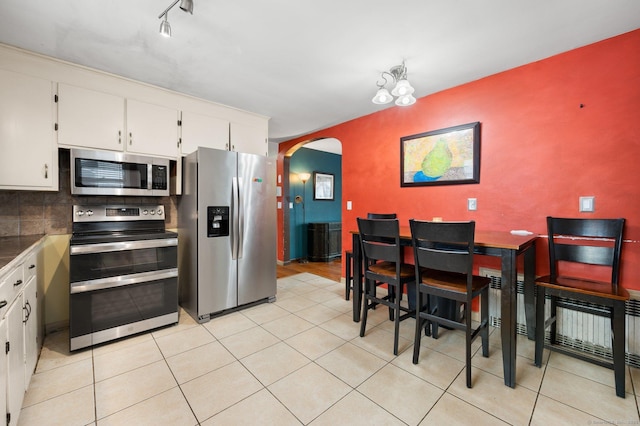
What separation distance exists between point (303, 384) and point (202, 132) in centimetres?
274

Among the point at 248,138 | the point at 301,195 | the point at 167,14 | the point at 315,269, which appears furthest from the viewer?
the point at 301,195

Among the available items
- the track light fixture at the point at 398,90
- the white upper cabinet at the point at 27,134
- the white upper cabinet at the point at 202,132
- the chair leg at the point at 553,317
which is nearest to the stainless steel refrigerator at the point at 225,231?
the white upper cabinet at the point at 202,132

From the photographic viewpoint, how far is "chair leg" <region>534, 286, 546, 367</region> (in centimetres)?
183

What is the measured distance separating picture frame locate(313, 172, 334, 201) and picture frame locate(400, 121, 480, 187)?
115 inches

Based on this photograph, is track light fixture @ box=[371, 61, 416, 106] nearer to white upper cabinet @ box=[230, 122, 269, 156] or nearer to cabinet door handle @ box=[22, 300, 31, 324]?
white upper cabinet @ box=[230, 122, 269, 156]

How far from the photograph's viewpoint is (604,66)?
6.57 feet

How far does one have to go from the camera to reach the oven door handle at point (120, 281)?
6.75ft

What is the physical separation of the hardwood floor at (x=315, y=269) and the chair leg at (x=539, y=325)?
259 centimetres

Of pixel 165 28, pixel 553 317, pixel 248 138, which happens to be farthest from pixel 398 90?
pixel 553 317

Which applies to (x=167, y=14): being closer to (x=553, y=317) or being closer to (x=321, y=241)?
(x=553, y=317)

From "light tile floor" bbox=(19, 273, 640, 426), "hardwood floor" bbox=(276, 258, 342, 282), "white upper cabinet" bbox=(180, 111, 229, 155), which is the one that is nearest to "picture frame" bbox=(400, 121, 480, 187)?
"light tile floor" bbox=(19, 273, 640, 426)

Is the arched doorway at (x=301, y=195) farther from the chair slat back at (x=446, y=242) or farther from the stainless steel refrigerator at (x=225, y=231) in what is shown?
the chair slat back at (x=446, y=242)

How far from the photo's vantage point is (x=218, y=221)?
271 centimetres

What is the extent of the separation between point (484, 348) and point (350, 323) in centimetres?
113
